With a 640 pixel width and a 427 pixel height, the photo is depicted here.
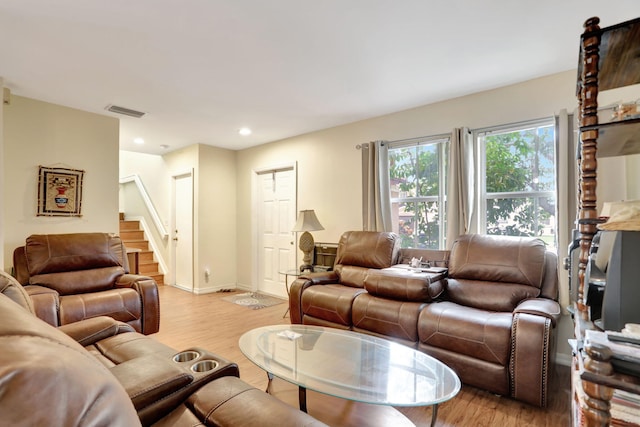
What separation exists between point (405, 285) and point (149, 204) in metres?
5.49

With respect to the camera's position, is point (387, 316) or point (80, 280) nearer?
point (387, 316)

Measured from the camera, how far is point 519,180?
3.02 m

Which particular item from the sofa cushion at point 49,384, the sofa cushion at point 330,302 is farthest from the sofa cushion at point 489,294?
the sofa cushion at point 49,384

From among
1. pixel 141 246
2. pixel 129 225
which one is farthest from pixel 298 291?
pixel 129 225

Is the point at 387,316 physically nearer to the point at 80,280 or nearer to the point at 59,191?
the point at 80,280

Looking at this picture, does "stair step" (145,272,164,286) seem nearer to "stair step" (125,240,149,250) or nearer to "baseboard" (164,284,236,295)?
"baseboard" (164,284,236,295)

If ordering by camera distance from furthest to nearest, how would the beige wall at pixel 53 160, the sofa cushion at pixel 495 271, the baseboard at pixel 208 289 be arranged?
the baseboard at pixel 208 289 → the beige wall at pixel 53 160 → the sofa cushion at pixel 495 271

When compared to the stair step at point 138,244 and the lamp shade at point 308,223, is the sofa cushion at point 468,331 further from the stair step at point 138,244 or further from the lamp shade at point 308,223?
the stair step at point 138,244

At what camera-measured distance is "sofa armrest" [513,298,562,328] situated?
204 cm

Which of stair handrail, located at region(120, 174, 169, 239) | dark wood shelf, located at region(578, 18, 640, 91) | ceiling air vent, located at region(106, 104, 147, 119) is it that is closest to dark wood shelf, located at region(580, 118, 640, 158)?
dark wood shelf, located at region(578, 18, 640, 91)

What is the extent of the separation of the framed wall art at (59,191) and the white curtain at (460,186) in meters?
4.14

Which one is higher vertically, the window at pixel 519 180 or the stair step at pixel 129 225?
the window at pixel 519 180

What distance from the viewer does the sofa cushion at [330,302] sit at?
117 inches

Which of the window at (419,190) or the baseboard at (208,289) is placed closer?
the window at (419,190)
